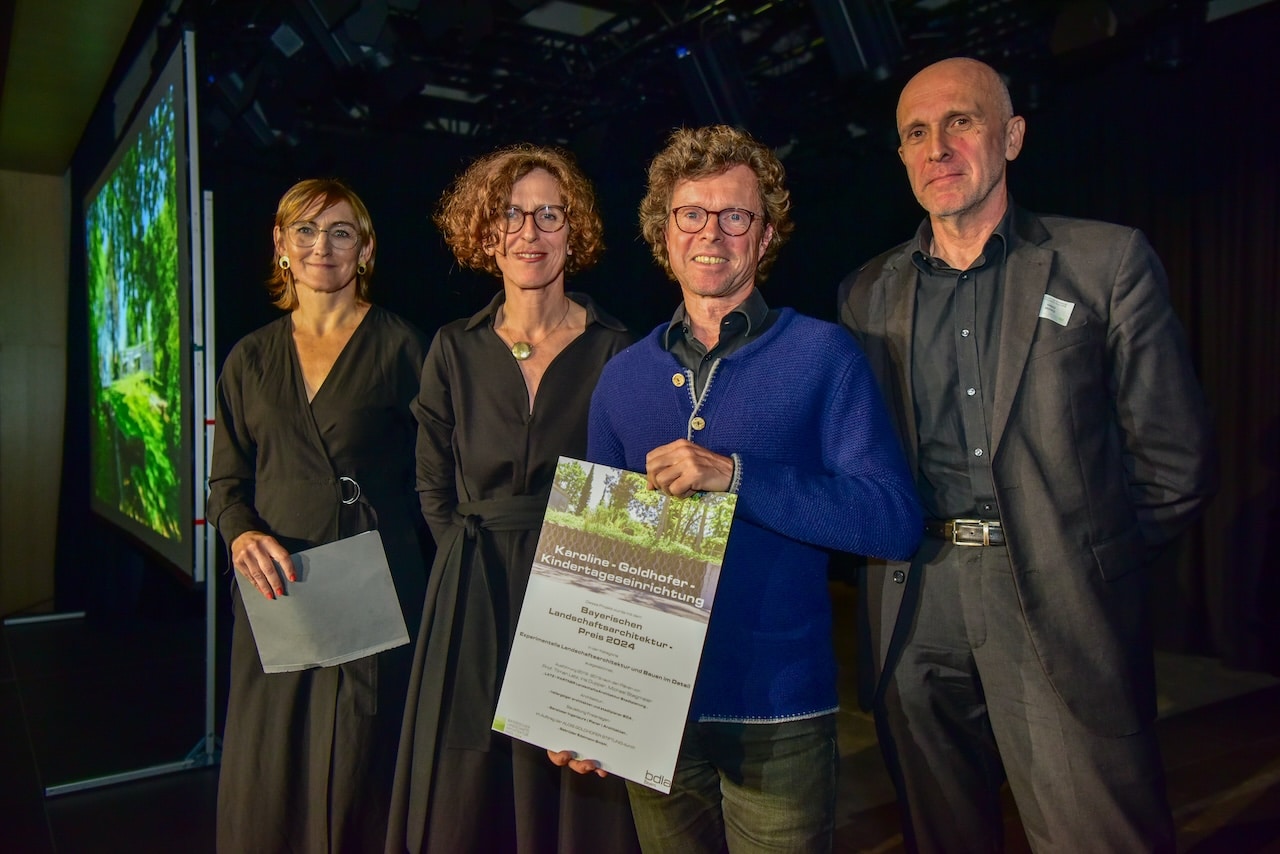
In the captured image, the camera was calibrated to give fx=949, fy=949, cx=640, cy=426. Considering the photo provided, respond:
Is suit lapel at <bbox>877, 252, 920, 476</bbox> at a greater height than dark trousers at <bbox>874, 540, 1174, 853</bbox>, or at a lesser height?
greater

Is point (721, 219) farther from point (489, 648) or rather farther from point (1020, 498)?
point (489, 648)

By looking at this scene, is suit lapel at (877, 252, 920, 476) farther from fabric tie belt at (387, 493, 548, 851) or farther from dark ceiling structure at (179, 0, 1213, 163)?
dark ceiling structure at (179, 0, 1213, 163)

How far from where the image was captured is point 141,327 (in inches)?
163

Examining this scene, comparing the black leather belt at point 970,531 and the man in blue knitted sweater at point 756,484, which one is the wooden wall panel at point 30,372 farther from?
the black leather belt at point 970,531

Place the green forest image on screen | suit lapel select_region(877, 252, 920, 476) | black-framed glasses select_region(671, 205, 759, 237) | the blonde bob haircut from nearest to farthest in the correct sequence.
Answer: black-framed glasses select_region(671, 205, 759, 237) < suit lapel select_region(877, 252, 920, 476) < the blonde bob haircut < the green forest image on screen

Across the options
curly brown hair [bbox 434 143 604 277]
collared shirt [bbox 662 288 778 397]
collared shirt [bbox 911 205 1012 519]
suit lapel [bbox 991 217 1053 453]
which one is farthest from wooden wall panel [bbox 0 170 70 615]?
suit lapel [bbox 991 217 1053 453]

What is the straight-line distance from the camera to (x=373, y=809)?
2.16m

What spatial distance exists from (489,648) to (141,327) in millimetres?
3144

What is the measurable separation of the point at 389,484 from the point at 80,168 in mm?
5541

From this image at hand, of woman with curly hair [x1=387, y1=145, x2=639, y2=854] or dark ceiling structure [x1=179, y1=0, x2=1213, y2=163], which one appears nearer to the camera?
woman with curly hair [x1=387, y1=145, x2=639, y2=854]

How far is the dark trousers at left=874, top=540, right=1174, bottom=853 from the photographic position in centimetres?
157

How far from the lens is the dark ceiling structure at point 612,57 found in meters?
4.84

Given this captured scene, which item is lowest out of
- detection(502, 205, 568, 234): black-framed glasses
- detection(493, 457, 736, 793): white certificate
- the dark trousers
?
the dark trousers

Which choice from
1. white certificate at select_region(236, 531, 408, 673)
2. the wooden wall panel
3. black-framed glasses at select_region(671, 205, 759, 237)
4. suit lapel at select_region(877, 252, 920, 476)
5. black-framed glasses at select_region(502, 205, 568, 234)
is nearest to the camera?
black-framed glasses at select_region(671, 205, 759, 237)
